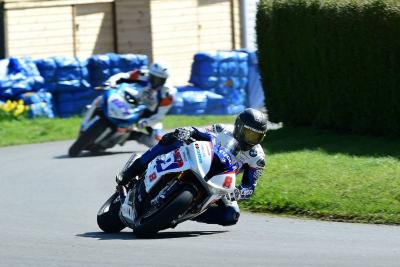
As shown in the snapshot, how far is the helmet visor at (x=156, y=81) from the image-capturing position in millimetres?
19425

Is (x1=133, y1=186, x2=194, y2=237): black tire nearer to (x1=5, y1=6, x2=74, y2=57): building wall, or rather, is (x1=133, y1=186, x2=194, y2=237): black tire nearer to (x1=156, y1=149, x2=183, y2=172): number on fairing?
(x1=156, y1=149, x2=183, y2=172): number on fairing

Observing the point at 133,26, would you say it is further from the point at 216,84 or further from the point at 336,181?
the point at 336,181

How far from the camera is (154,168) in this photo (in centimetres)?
1073

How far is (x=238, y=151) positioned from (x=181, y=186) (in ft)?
2.24

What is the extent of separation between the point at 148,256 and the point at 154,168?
59.9 inches

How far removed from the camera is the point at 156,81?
1947 cm

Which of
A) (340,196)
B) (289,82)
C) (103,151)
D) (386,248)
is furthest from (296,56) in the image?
(386,248)

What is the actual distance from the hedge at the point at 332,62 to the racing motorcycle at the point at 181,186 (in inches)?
238

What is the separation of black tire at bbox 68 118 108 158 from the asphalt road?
3.98 metres

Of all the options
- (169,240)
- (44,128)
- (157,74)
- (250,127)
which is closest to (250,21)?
(44,128)

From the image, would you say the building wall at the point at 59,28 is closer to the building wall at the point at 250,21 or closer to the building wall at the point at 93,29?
the building wall at the point at 93,29

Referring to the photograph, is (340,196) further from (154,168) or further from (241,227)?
(154,168)

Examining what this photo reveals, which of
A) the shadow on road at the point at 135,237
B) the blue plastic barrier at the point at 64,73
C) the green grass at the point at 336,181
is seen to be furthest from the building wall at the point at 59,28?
the shadow on road at the point at 135,237

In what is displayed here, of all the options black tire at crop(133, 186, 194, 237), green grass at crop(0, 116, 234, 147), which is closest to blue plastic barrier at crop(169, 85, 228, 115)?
green grass at crop(0, 116, 234, 147)
